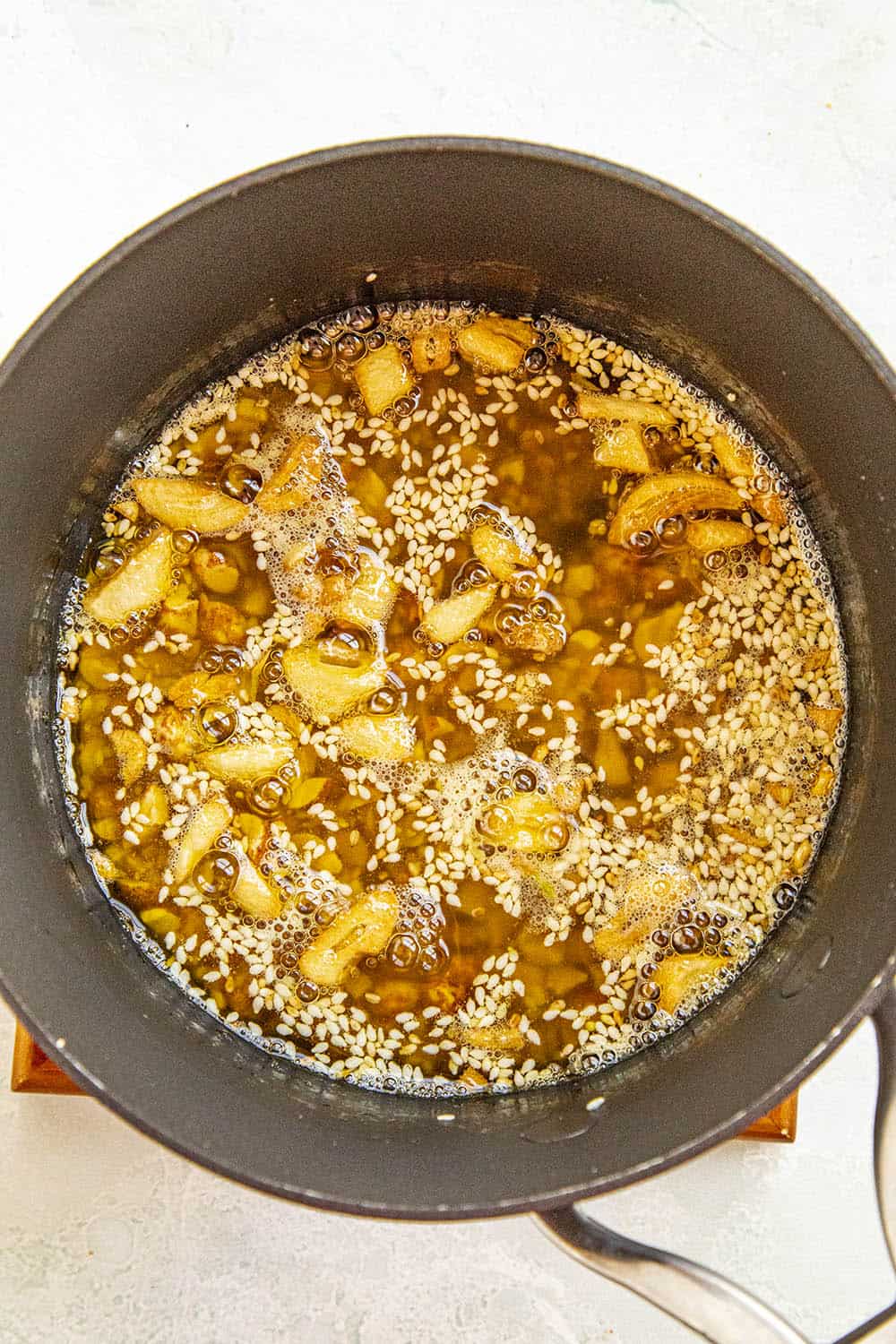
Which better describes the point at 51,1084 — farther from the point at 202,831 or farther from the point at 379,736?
the point at 379,736

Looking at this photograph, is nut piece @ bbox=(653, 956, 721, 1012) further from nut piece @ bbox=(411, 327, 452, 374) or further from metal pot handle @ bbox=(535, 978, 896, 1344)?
nut piece @ bbox=(411, 327, 452, 374)

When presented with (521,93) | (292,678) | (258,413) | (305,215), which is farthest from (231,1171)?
(521,93)

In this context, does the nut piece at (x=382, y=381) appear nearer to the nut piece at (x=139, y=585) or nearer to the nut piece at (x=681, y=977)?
the nut piece at (x=139, y=585)

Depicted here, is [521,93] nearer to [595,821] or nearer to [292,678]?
[292,678]

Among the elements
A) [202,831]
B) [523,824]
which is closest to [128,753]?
[202,831]

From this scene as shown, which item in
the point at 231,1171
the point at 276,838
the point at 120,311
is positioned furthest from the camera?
the point at 276,838

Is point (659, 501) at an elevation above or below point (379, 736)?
above

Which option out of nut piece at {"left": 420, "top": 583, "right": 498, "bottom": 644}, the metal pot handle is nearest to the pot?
the metal pot handle
